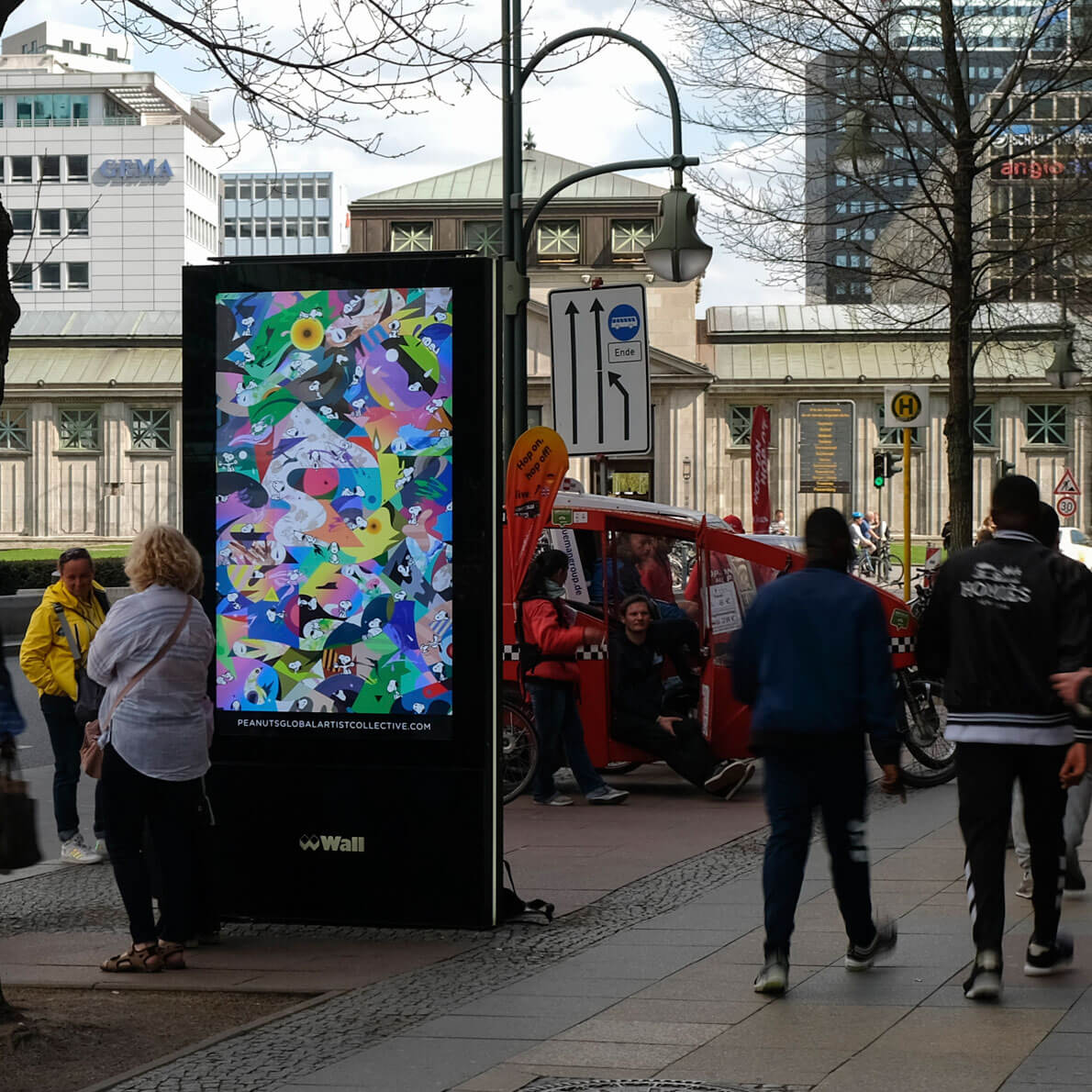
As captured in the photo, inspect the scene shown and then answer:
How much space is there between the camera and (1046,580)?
6.34m

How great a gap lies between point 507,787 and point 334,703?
15.0 feet

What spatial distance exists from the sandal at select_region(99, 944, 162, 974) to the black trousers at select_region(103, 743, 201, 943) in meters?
0.05

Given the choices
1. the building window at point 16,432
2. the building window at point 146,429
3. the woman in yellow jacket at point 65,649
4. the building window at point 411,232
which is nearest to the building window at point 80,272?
the building window at point 16,432

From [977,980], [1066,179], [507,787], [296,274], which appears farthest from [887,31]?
[977,980]

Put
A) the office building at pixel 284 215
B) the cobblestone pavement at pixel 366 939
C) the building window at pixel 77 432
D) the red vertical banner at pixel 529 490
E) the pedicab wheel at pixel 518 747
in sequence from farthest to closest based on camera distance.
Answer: the office building at pixel 284 215
the building window at pixel 77 432
the pedicab wheel at pixel 518 747
the red vertical banner at pixel 529 490
the cobblestone pavement at pixel 366 939

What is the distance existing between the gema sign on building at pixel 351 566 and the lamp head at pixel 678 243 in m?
7.84

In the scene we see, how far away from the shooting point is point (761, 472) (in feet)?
73.9

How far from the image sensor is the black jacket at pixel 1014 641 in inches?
247

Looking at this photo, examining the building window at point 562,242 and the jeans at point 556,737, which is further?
the building window at point 562,242

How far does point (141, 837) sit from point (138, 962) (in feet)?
1.54

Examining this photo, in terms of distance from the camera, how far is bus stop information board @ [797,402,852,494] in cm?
1683

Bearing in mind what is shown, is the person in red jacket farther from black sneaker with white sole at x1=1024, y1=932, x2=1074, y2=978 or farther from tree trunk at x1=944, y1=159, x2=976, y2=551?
tree trunk at x1=944, y1=159, x2=976, y2=551

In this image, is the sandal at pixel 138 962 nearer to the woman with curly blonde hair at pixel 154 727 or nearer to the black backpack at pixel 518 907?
the woman with curly blonde hair at pixel 154 727

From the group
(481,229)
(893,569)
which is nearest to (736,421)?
(481,229)
